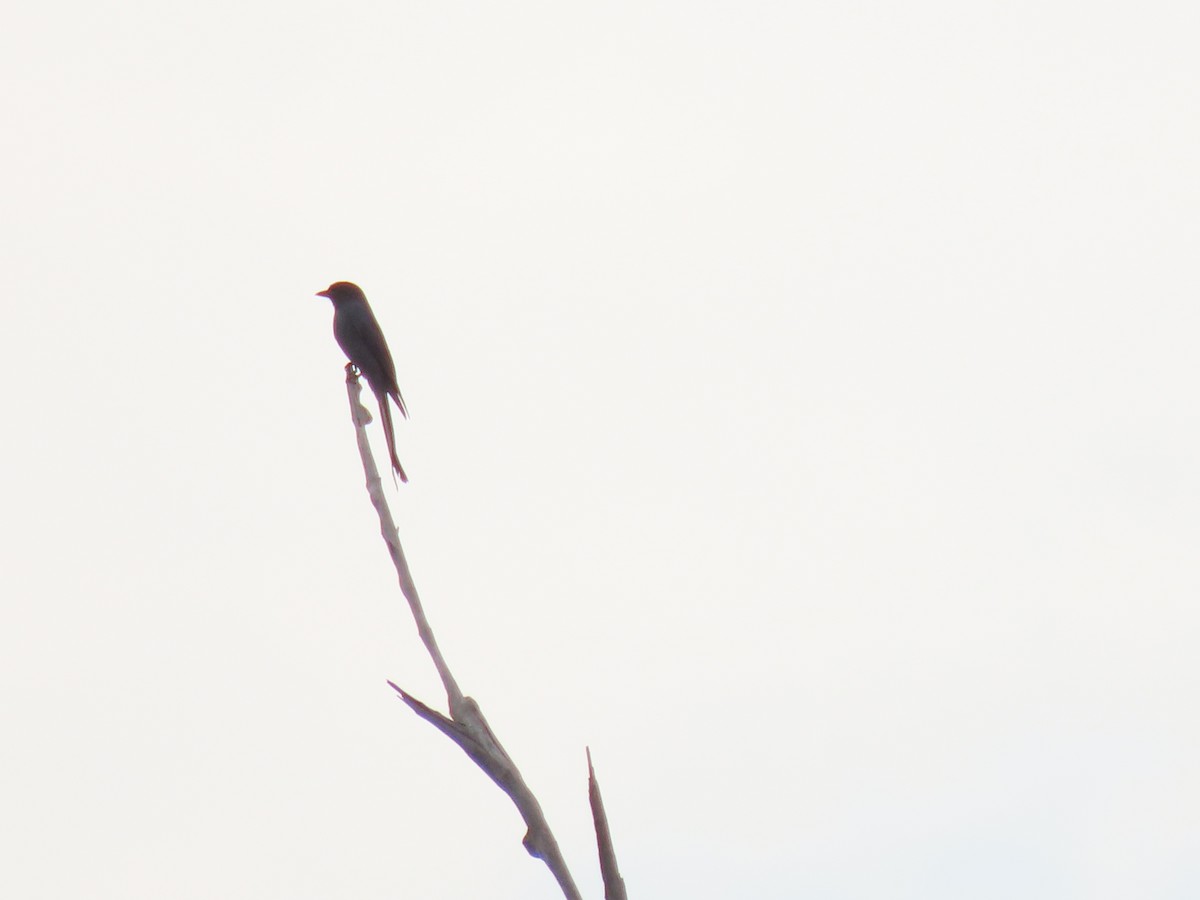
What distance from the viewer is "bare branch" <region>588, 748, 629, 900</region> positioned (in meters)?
3.65

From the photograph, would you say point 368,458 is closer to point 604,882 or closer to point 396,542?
point 396,542

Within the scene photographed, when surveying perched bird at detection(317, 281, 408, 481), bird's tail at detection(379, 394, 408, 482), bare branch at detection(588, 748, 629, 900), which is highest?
perched bird at detection(317, 281, 408, 481)

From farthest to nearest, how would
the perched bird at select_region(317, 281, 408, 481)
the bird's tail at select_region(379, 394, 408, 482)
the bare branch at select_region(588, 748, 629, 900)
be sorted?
the perched bird at select_region(317, 281, 408, 481) → the bird's tail at select_region(379, 394, 408, 482) → the bare branch at select_region(588, 748, 629, 900)

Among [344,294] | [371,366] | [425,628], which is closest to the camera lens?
[425,628]

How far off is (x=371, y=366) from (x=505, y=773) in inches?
273

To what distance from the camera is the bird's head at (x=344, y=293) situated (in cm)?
1191

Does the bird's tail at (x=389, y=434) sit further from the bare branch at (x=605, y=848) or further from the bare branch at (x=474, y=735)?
the bare branch at (x=605, y=848)

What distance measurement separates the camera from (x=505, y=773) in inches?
158

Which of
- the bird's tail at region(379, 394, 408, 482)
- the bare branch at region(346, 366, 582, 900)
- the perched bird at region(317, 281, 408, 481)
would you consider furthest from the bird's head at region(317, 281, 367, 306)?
the bare branch at region(346, 366, 582, 900)

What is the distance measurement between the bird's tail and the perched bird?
0.05 m

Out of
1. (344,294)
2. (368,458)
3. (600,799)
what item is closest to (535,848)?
(600,799)

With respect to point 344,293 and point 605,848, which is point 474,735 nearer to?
point 605,848

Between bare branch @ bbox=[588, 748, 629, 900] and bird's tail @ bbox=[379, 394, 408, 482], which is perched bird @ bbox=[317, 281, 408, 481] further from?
bare branch @ bbox=[588, 748, 629, 900]

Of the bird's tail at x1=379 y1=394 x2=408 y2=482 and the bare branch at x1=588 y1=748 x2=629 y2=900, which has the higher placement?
the bird's tail at x1=379 y1=394 x2=408 y2=482
